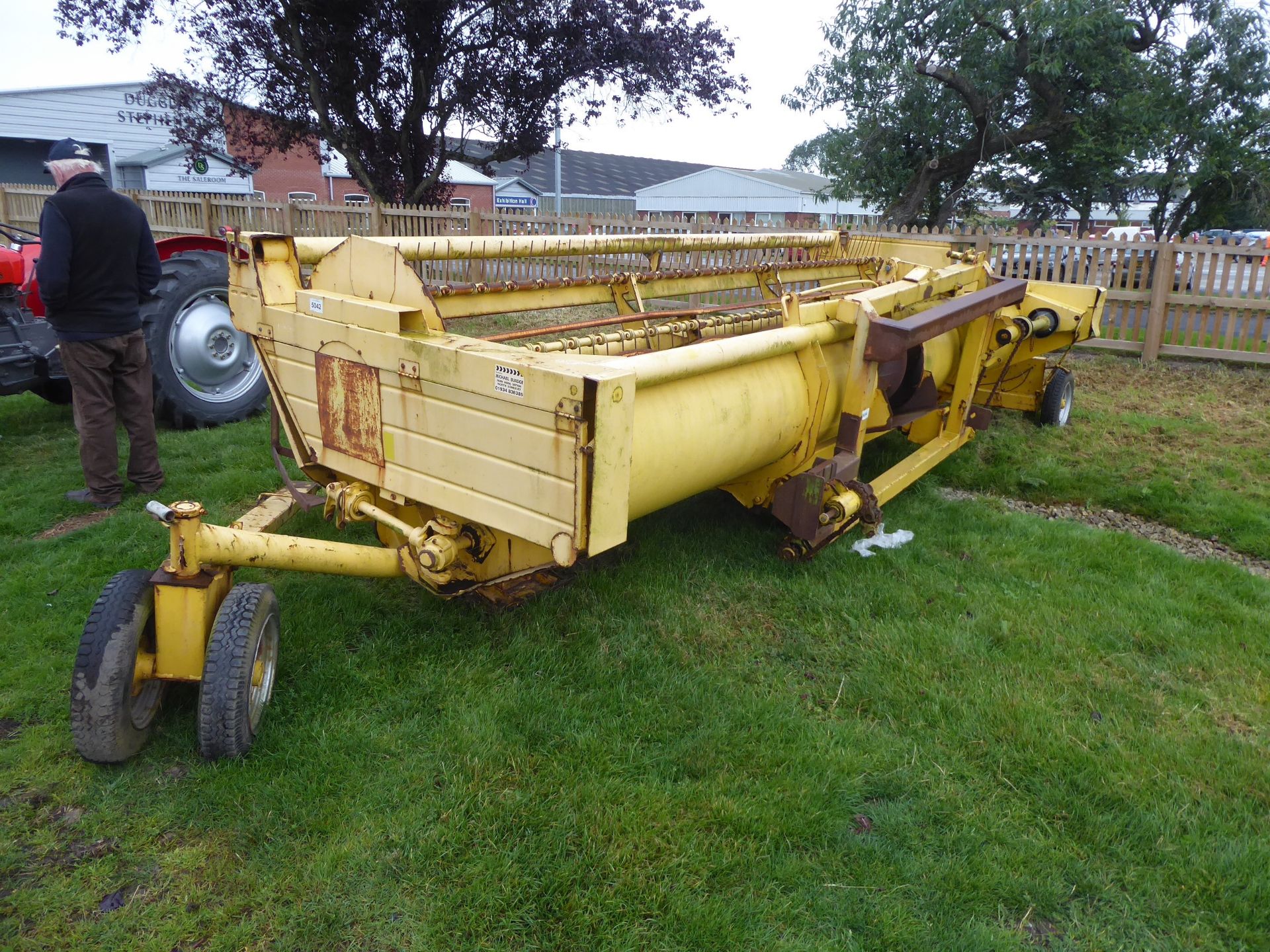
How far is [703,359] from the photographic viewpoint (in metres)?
3.00

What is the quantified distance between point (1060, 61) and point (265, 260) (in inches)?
534

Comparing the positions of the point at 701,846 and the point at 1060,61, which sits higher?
the point at 1060,61

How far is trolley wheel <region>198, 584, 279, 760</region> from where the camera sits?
257cm

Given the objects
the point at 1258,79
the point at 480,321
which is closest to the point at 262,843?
the point at 480,321

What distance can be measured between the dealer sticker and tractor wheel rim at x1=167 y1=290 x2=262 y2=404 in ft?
12.6

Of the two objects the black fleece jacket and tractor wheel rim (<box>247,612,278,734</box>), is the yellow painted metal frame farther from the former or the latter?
the black fleece jacket

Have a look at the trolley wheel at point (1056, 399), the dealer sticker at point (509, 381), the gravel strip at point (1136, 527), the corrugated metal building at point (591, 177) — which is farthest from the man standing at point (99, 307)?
the corrugated metal building at point (591, 177)

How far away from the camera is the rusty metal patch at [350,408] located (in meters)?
3.03

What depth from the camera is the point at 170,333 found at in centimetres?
569

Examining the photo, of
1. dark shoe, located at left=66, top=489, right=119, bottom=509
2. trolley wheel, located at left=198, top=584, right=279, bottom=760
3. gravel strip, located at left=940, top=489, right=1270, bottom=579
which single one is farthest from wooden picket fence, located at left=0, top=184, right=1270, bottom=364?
trolley wheel, located at left=198, top=584, right=279, bottom=760

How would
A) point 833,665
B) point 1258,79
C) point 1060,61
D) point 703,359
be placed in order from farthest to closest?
1. point 1258,79
2. point 1060,61
3. point 833,665
4. point 703,359

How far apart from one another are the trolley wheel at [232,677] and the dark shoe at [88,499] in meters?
2.53

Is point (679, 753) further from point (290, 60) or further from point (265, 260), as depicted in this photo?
point (290, 60)

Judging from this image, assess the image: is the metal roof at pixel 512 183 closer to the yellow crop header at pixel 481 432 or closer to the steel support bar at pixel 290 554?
Answer: the yellow crop header at pixel 481 432
